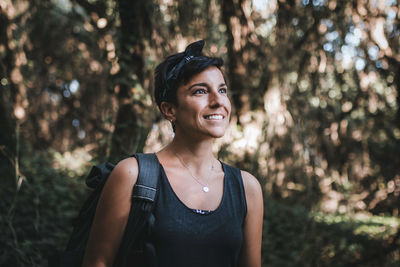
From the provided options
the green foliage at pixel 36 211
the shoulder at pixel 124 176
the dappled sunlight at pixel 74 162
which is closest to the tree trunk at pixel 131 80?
the green foliage at pixel 36 211

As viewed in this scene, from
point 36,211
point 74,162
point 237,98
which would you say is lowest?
point 74,162

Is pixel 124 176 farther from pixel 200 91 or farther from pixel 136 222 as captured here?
pixel 200 91

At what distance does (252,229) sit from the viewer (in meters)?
2.03

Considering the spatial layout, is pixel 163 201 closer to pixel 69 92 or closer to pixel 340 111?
pixel 340 111

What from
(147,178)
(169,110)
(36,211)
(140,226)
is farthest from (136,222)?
(36,211)

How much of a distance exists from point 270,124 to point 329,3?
1680 mm

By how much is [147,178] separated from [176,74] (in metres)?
0.53

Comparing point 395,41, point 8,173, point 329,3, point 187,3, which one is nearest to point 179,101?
point 187,3

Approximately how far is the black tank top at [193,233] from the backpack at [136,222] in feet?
0.17

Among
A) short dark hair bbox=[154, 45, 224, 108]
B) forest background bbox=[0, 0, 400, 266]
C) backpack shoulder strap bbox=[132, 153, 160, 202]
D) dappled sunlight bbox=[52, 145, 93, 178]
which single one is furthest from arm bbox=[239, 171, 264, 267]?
dappled sunlight bbox=[52, 145, 93, 178]

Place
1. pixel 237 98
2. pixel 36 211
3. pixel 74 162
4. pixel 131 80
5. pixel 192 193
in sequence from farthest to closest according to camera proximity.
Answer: pixel 74 162, pixel 237 98, pixel 131 80, pixel 36 211, pixel 192 193

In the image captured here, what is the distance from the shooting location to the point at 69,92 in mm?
9305

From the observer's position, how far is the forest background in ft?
11.7

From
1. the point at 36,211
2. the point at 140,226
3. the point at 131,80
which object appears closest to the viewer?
the point at 140,226
